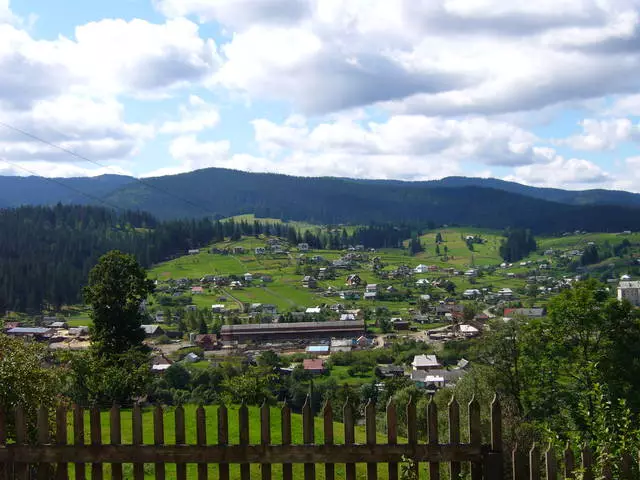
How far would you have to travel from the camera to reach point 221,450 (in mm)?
7078

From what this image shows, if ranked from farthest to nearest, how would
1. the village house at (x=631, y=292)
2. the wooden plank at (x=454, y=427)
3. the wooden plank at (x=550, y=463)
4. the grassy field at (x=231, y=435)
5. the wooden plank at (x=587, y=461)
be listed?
the village house at (x=631, y=292) < the grassy field at (x=231, y=435) < the wooden plank at (x=454, y=427) < the wooden plank at (x=550, y=463) < the wooden plank at (x=587, y=461)

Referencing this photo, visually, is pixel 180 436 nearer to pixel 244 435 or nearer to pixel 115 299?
pixel 244 435

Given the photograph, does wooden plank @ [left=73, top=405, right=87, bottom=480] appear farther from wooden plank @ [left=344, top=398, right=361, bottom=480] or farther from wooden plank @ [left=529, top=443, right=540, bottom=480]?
wooden plank @ [left=529, top=443, right=540, bottom=480]

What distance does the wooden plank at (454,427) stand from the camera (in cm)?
673

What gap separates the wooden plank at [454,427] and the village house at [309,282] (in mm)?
148114

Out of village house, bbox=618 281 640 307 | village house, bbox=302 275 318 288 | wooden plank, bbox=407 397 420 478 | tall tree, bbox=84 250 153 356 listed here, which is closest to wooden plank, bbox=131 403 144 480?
wooden plank, bbox=407 397 420 478

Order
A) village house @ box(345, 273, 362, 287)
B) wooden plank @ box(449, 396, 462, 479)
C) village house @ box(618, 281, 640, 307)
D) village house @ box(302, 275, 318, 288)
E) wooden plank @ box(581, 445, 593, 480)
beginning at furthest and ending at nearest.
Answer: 1. village house @ box(345, 273, 362, 287)
2. village house @ box(302, 275, 318, 288)
3. village house @ box(618, 281, 640, 307)
4. wooden plank @ box(449, 396, 462, 479)
5. wooden plank @ box(581, 445, 593, 480)

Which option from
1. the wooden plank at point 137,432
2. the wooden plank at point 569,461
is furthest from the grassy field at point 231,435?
the wooden plank at point 569,461

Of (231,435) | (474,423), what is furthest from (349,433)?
(231,435)

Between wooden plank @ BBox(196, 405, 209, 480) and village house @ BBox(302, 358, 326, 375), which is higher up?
wooden plank @ BBox(196, 405, 209, 480)

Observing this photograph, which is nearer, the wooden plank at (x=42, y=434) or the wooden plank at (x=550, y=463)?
the wooden plank at (x=550, y=463)

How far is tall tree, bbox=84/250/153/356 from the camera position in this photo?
27.7 metres

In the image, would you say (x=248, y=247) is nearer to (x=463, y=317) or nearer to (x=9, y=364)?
(x=463, y=317)

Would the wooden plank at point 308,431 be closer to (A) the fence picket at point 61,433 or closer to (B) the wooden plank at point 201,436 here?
(B) the wooden plank at point 201,436
